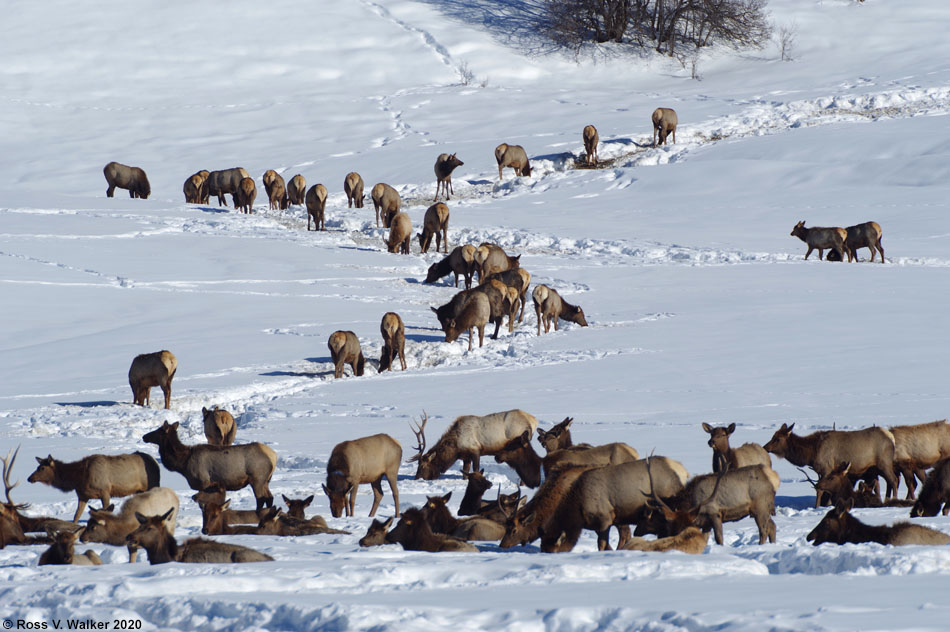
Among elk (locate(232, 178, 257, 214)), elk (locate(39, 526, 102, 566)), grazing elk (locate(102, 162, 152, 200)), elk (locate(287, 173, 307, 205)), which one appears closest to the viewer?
elk (locate(39, 526, 102, 566))

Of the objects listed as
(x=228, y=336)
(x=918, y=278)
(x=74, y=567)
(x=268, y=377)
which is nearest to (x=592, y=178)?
(x=918, y=278)

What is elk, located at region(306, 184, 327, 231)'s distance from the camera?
28.5 meters

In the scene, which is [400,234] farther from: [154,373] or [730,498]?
[730,498]

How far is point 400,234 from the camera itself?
26.6 meters

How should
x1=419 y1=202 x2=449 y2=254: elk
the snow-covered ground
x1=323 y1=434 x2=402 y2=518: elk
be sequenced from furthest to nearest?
x1=419 y1=202 x2=449 y2=254: elk
x1=323 y1=434 x2=402 y2=518: elk
the snow-covered ground

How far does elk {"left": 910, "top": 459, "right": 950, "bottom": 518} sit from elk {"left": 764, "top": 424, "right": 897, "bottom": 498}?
783 millimetres

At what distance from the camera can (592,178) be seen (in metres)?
35.5

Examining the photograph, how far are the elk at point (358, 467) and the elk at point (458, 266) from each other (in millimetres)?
12049

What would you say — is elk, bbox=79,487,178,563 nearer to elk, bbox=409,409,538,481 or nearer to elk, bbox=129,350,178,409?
elk, bbox=409,409,538,481

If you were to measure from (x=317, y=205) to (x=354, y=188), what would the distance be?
3298mm

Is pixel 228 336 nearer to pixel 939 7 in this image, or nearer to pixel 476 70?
pixel 476 70

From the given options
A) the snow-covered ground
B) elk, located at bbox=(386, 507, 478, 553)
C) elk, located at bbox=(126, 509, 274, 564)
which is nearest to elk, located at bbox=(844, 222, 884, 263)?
the snow-covered ground

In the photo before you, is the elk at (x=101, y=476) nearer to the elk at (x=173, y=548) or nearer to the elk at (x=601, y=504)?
the elk at (x=173, y=548)

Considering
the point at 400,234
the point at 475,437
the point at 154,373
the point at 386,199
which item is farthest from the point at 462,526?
the point at 386,199
